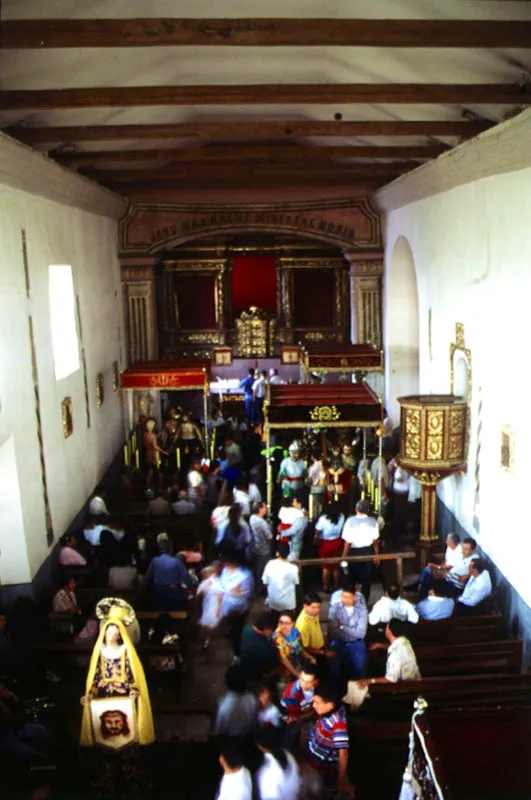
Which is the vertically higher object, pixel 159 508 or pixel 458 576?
pixel 159 508

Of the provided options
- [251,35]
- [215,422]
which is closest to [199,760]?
[251,35]

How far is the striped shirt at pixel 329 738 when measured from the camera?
5.55m

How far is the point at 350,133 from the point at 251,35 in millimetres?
3847

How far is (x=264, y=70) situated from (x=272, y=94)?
2570 millimetres

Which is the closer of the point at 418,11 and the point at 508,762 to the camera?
the point at 508,762

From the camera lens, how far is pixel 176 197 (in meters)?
16.8

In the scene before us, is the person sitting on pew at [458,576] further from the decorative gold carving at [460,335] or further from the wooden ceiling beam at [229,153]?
the wooden ceiling beam at [229,153]

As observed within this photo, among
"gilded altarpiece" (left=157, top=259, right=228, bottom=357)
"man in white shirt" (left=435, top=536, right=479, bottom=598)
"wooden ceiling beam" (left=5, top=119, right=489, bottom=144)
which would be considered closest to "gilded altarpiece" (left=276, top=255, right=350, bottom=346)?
"gilded altarpiece" (left=157, top=259, right=228, bottom=357)

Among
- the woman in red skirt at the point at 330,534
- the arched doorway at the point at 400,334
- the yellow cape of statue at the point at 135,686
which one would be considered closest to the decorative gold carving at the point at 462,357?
the woman in red skirt at the point at 330,534

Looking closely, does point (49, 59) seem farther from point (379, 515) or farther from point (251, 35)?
point (379, 515)

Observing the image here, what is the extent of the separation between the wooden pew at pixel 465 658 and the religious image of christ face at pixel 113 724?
2.27 m

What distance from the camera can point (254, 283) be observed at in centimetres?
2022

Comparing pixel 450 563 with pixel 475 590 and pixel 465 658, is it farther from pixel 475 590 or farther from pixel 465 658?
pixel 465 658

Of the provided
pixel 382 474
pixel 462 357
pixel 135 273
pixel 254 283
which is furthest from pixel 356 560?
pixel 254 283
